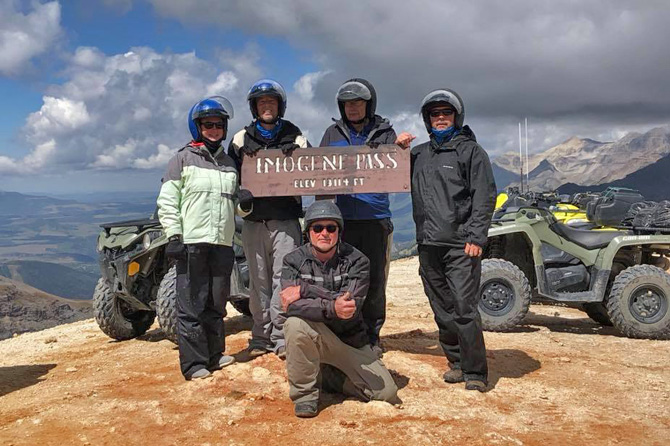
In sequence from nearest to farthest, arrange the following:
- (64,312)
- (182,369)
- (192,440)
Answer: (192,440)
(182,369)
(64,312)

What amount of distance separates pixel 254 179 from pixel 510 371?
282 centimetres

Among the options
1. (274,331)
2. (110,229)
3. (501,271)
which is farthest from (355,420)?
(110,229)

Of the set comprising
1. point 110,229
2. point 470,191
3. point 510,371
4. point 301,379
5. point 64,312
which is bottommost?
point 64,312

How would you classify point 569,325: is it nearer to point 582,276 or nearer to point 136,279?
point 582,276

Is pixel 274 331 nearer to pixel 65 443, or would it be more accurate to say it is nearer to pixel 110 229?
pixel 65 443

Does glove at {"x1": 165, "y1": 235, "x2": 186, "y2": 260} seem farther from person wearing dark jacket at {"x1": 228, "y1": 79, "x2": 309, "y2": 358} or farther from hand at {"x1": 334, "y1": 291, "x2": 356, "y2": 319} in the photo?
hand at {"x1": 334, "y1": 291, "x2": 356, "y2": 319}

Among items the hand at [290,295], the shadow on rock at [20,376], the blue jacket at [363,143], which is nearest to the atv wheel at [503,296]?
the blue jacket at [363,143]

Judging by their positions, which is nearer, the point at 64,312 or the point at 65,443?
the point at 65,443

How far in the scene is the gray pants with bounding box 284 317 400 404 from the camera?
3.78 metres

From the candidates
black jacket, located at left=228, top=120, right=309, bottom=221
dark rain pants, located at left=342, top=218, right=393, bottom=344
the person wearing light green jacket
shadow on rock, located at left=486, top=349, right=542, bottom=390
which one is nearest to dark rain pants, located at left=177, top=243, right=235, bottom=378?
the person wearing light green jacket

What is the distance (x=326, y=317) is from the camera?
147 inches

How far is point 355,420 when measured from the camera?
3.69m

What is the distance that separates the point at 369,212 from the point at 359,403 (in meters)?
1.63

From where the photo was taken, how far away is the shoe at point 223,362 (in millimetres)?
4824
